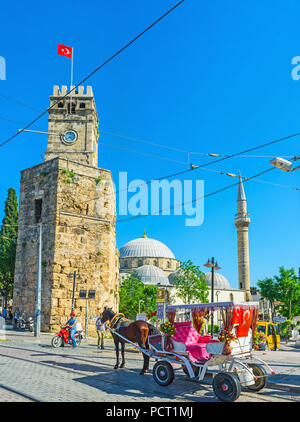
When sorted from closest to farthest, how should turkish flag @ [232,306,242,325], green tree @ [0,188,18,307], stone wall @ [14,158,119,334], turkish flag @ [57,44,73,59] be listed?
turkish flag @ [232,306,242,325] < stone wall @ [14,158,119,334] < turkish flag @ [57,44,73,59] < green tree @ [0,188,18,307]

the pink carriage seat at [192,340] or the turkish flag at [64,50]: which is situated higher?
the turkish flag at [64,50]

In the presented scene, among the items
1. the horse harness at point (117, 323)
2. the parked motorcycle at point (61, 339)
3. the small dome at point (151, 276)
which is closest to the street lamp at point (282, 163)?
the horse harness at point (117, 323)

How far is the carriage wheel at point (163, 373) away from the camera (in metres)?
9.04

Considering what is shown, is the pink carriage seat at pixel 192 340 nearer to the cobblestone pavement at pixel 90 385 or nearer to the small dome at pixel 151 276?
the cobblestone pavement at pixel 90 385

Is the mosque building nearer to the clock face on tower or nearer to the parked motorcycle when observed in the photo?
the clock face on tower

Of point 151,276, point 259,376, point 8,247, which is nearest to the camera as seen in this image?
point 259,376

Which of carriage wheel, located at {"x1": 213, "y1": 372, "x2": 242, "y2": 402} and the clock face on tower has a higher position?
the clock face on tower

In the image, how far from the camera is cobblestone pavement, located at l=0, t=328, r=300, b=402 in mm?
7656

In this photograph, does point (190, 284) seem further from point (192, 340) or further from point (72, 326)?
point (192, 340)

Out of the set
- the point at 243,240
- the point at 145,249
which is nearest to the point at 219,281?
the point at 145,249

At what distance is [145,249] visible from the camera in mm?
78500

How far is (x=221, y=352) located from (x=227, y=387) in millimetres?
887

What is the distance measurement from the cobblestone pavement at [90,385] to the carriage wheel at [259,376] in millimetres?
163

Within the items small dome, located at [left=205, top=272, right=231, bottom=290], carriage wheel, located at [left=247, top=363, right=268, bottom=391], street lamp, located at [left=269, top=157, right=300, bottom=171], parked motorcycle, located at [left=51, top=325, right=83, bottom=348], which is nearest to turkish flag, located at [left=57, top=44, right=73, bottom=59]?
parked motorcycle, located at [left=51, top=325, right=83, bottom=348]
